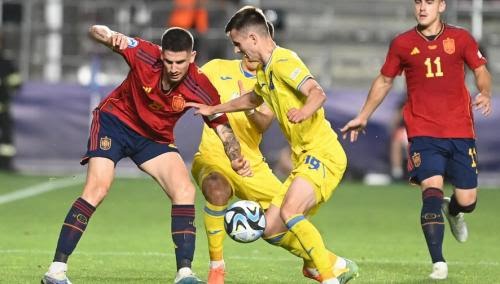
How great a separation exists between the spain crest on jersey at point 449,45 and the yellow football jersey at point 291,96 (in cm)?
167

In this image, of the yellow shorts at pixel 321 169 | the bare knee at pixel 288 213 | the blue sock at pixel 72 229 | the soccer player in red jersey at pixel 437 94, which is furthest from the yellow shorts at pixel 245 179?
the bare knee at pixel 288 213

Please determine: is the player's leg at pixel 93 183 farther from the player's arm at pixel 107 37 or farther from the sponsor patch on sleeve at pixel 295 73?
the sponsor patch on sleeve at pixel 295 73

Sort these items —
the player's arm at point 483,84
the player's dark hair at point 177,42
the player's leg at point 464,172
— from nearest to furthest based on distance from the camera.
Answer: the player's dark hair at point 177,42 → the player's arm at point 483,84 → the player's leg at point 464,172

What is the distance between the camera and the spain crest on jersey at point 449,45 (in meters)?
10.6

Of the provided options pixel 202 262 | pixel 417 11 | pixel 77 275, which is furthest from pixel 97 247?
pixel 417 11

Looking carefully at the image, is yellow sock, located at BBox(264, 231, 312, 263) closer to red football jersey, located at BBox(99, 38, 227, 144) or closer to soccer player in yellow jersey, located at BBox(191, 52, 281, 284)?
soccer player in yellow jersey, located at BBox(191, 52, 281, 284)

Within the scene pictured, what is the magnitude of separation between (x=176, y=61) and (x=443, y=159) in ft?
8.52

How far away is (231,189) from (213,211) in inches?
12.1

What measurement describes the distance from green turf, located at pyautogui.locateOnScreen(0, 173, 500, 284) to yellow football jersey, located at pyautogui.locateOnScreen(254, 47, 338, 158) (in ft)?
4.24

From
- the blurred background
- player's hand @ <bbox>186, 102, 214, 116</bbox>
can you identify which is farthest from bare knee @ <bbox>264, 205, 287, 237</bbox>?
the blurred background

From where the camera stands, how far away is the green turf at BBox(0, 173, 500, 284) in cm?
1038

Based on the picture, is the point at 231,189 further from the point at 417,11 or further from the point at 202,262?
the point at 417,11

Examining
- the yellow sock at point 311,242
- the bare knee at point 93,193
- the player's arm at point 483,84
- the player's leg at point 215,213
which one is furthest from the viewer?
the player's arm at point 483,84

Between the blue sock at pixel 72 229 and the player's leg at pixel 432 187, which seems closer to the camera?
the blue sock at pixel 72 229
